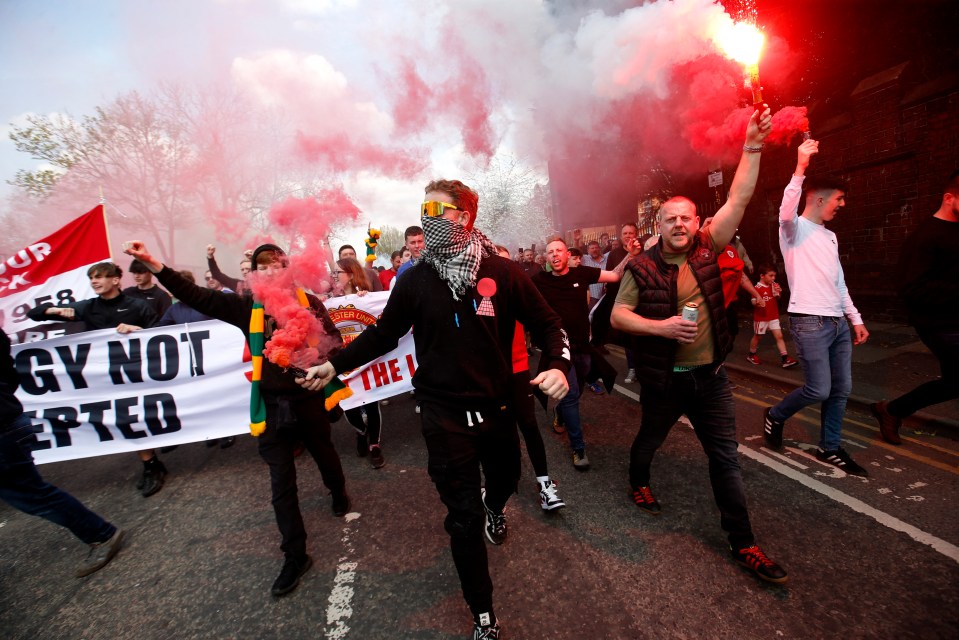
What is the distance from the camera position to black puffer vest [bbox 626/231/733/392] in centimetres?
256

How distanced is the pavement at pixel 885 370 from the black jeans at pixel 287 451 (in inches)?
202

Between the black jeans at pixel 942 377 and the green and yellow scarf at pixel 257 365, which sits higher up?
the green and yellow scarf at pixel 257 365

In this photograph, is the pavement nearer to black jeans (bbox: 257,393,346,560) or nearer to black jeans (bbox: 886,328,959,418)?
black jeans (bbox: 886,328,959,418)

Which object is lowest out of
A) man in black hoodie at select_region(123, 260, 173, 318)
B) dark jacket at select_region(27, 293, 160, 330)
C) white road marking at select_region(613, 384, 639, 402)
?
white road marking at select_region(613, 384, 639, 402)

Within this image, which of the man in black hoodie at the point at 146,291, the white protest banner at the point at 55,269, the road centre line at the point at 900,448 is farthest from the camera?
the man in black hoodie at the point at 146,291

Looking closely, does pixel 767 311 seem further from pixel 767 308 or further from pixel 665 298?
pixel 665 298

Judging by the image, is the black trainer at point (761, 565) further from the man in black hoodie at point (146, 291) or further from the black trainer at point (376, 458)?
the man in black hoodie at point (146, 291)

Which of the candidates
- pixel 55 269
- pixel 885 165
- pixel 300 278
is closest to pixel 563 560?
pixel 300 278

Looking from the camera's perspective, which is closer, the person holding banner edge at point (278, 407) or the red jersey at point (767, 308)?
the person holding banner edge at point (278, 407)

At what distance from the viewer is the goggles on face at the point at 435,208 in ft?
7.02

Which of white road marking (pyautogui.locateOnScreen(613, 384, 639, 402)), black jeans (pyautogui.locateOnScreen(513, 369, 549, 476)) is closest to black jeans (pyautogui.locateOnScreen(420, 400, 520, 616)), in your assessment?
black jeans (pyautogui.locateOnScreen(513, 369, 549, 476))

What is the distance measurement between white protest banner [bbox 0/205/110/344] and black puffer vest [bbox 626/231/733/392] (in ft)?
18.7

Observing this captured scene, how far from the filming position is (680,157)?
11328 mm

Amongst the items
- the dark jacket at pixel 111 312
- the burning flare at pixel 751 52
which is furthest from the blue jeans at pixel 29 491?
the burning flare at pixel 751 52
